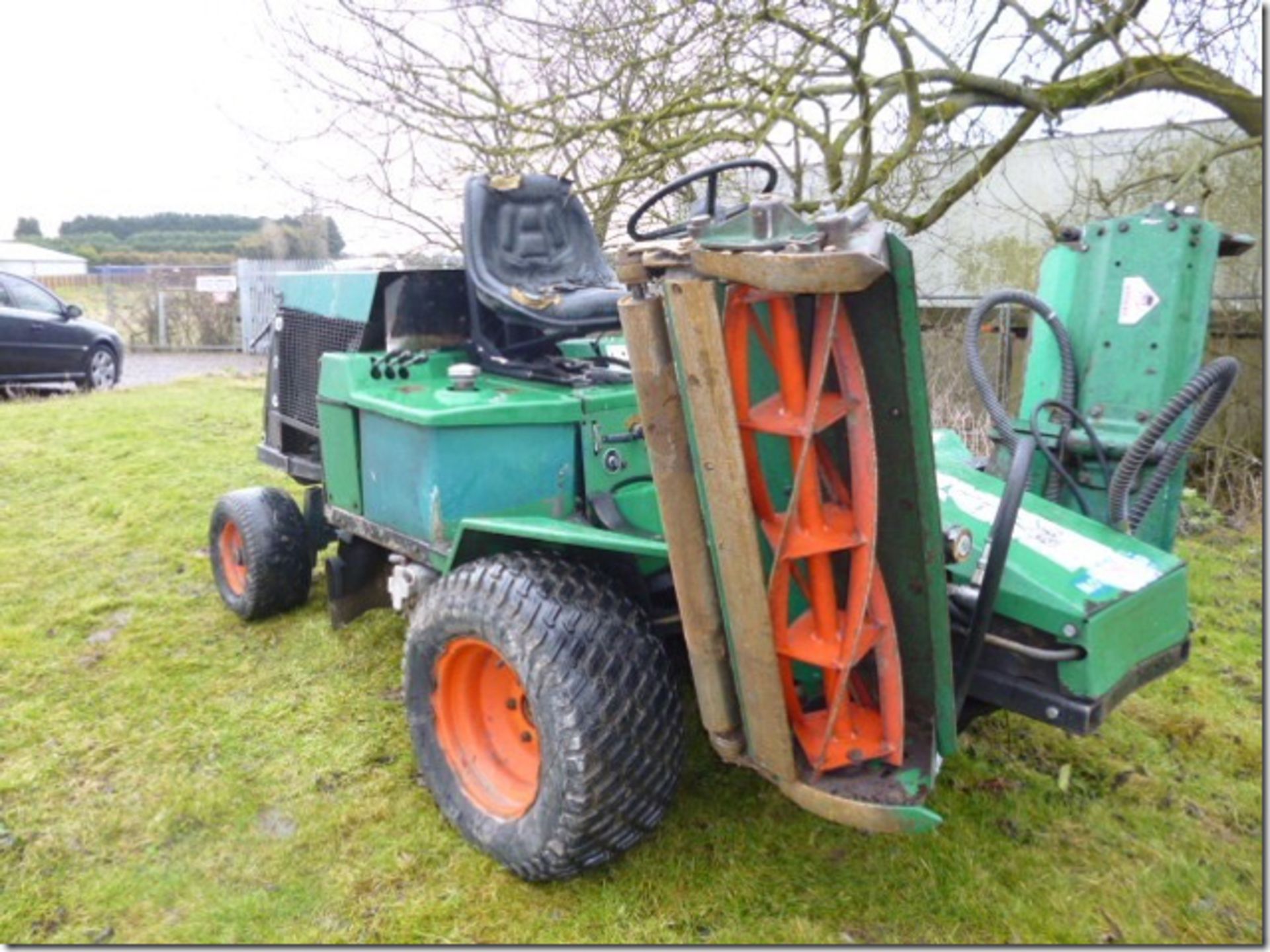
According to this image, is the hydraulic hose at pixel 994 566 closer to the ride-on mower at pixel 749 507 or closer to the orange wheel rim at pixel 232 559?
the ride-on mower at pixel 749 507

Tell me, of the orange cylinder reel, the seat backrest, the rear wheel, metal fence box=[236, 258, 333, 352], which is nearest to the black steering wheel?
the orange cylinder reel

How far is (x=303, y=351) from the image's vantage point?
397 centimetres

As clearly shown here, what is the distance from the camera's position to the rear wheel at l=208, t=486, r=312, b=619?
391cm

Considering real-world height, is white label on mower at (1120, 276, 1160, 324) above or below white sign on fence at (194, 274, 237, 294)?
above

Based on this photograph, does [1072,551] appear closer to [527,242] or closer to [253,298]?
[527,242]

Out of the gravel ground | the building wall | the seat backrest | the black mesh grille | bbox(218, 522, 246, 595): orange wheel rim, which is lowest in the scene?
A: the gravel ground

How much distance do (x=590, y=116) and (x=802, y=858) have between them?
4.26 meters

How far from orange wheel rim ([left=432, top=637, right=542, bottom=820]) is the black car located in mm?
9131

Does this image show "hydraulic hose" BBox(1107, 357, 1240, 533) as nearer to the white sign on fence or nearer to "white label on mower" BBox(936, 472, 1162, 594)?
"white label on mower" BBox(936, 472, 1162, 594)

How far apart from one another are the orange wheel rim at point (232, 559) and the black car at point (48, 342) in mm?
7134

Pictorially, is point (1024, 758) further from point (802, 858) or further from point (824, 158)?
point (824, 158)

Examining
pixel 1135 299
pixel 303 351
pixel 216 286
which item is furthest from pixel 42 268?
pixel 1135 299

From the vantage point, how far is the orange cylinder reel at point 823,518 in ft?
5.98

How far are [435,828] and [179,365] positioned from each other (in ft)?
45.7
